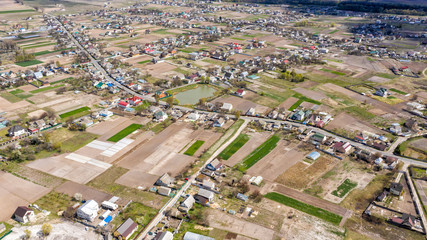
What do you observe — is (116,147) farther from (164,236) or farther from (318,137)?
(318,137)

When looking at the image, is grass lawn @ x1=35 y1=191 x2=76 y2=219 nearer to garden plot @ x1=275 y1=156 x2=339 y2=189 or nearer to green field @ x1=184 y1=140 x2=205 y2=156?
green field @ x1=184 y1=140 x2=205 y2=156

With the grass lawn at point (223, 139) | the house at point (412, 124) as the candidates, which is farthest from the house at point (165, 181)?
the house at point (412, 124)

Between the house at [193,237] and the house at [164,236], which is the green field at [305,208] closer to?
the house at [193,237]

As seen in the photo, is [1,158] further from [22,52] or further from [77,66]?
[22,52]

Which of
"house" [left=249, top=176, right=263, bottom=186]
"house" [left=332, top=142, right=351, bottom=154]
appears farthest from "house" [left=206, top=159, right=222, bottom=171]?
"house" [left=332, top=142, right=351, bottom=154]

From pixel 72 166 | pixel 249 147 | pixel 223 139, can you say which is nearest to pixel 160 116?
pixel 223 139

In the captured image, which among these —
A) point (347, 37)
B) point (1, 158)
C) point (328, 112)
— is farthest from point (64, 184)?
point (347, 37)
